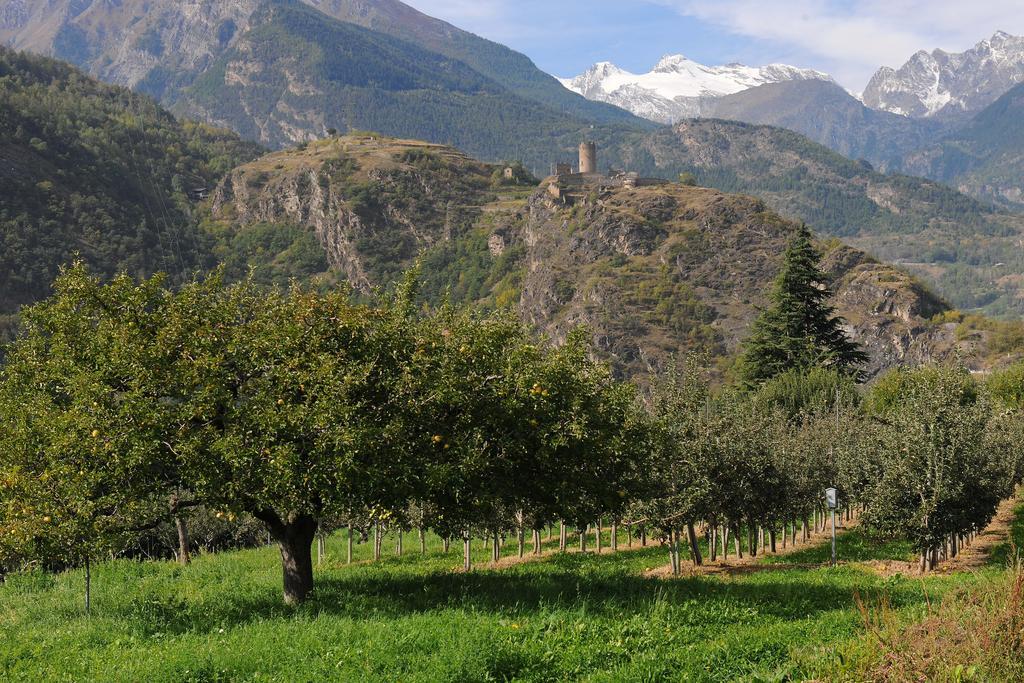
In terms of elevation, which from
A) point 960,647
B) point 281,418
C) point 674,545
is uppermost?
point 281,418

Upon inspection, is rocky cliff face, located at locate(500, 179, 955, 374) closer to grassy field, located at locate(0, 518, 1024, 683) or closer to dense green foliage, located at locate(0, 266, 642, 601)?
grassy field, located at locate(0, 518, 1024, 683)

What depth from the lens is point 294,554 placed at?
61.3ft

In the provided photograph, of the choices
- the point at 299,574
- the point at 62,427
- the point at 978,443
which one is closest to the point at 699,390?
the point at 978,443

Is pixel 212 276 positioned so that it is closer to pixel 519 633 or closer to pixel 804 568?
pixel 519 633

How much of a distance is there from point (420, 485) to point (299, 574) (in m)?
3.90

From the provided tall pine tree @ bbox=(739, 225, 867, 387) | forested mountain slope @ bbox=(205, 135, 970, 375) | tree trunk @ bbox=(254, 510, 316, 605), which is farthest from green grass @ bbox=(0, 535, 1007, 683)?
forested mountain slope @ bbox=(205, 135, 970, 375)

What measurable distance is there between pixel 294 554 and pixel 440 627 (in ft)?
16.3

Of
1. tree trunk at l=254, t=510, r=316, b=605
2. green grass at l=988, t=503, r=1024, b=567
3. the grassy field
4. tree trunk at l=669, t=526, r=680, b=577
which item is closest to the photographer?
the grassy field

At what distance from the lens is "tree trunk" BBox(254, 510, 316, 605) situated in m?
18.5

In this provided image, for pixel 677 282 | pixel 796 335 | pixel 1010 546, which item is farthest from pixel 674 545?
pixel 677 282

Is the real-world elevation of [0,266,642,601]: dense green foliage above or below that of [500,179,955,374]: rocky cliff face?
below

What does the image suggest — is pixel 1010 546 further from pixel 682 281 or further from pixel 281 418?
pixel 682 281

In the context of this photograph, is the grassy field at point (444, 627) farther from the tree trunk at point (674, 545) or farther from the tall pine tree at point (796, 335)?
the tall pine tree at point (796, 335)

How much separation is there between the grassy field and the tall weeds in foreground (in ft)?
2.32
